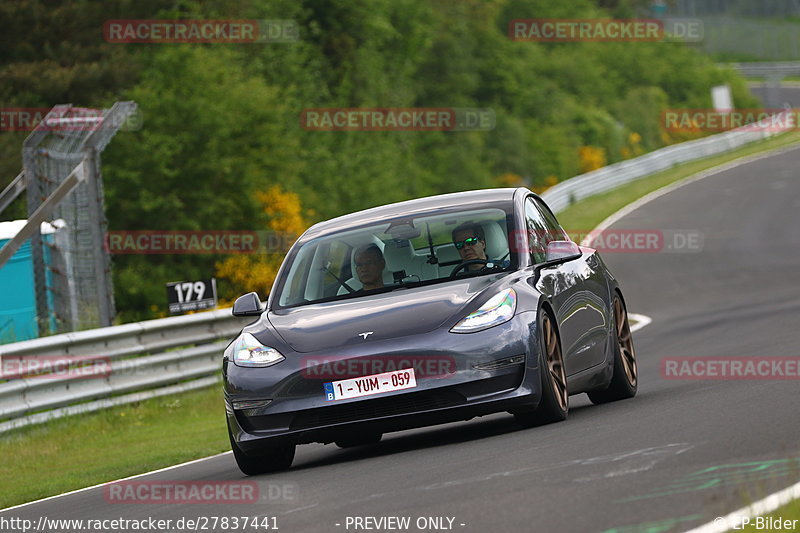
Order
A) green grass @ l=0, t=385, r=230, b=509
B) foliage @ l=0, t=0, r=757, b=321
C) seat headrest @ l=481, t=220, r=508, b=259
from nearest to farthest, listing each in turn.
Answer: seat headrest @ l=481, t=220, r=508, b=259, green grass @ l=0, t=385, r=230, b=509, foliage @ l=0, t=0, r=757, b=321

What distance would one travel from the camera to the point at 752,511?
5.70 meters

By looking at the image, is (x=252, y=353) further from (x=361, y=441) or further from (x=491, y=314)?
(x=361, y=441)

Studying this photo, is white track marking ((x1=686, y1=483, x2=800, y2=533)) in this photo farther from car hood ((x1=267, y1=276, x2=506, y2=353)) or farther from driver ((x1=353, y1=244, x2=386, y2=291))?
driver ((x1=353, y1=244, x2=386, y2=291))

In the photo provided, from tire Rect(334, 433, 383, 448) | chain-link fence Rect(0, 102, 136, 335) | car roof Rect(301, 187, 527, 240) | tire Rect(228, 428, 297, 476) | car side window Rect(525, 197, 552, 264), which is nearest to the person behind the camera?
tire Rect(228, 428, 297, 476)

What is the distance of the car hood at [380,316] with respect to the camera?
30.1 ft

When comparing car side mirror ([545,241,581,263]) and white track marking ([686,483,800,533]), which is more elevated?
car side mirror ([545,241,581,263])

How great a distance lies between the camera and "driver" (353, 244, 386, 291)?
10.2m

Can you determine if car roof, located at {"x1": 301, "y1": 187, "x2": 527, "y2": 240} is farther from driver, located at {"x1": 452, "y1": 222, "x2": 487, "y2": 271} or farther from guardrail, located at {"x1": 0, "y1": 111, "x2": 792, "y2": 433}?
guardrail, located at {"x1": 0, "y1": 111, "x2": 792, "y2": 433}

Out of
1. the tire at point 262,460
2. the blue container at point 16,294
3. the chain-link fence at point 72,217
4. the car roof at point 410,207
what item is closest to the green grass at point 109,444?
the tire at point 262,460

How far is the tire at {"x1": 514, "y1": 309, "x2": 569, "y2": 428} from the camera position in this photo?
9297 millimetres

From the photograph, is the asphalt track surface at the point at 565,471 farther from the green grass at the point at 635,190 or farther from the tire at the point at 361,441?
the green grass at the point at 635,190

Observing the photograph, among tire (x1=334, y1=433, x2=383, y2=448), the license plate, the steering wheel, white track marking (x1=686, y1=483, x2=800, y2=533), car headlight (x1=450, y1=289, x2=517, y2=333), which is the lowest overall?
tire (x1=334, y1=433, x2=383, y2=448)

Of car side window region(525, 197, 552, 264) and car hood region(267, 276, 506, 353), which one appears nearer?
car hood region(267, 276, 506, 353)

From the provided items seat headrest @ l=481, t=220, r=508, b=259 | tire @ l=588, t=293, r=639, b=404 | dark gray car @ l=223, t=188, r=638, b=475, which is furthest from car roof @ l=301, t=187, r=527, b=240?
tire @ l=588, t=293, r=639, b=404
